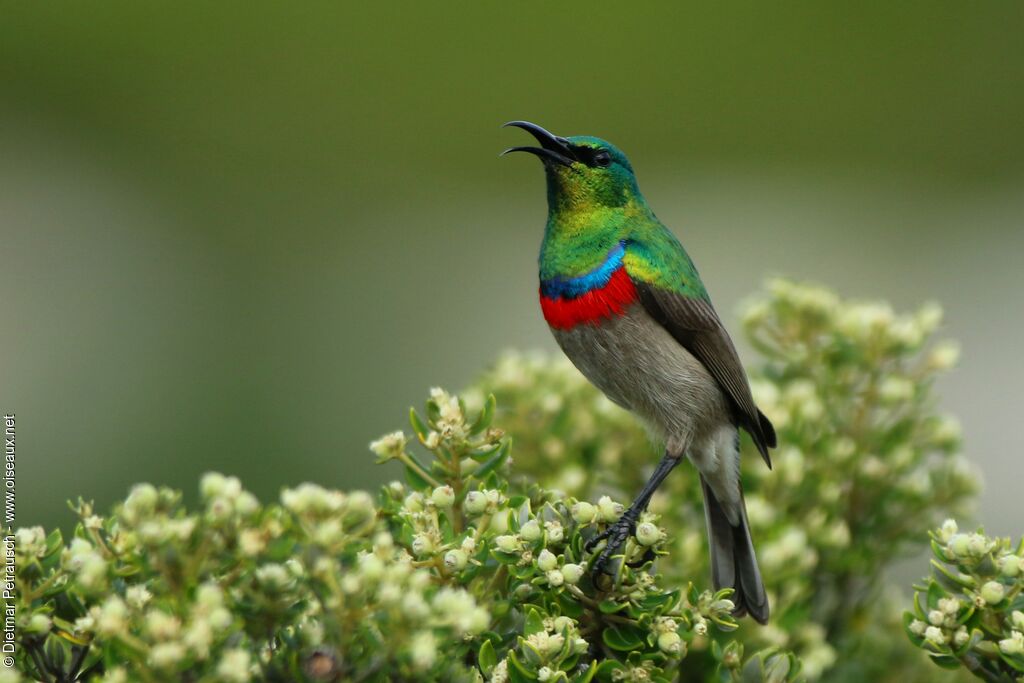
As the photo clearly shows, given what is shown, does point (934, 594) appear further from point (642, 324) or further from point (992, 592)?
point (642, 324)

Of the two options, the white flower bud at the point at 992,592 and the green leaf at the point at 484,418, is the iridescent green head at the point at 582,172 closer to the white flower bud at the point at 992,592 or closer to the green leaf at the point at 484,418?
the green leaf at the point at 484,418

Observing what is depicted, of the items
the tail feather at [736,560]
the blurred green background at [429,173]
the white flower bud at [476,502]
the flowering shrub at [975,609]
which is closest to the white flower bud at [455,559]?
the white flower bud at [476,502]

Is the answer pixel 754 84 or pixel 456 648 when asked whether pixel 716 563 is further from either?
pixel 754 84

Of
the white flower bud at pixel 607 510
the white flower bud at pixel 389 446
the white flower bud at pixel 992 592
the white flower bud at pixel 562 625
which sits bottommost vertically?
the white flower bud at pixel 992 592

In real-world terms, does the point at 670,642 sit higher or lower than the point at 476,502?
lower

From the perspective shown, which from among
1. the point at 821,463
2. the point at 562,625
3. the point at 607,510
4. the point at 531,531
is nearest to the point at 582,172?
the point at 821,463

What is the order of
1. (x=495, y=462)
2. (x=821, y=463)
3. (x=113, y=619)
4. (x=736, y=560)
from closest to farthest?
(x=113, y=619) → (x=495, y=462) → (x=736, y=560) → (x=821, y=463)

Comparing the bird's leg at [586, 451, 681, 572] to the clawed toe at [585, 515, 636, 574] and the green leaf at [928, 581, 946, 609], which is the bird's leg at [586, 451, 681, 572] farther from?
the green leaf at [928, 581, 946, 609]

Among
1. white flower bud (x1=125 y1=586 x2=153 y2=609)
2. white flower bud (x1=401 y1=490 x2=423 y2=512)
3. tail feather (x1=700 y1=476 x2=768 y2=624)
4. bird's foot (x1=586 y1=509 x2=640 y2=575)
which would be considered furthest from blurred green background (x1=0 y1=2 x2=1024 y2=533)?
white flower bud (x1=125 y1=586 x2=153 y2=609)

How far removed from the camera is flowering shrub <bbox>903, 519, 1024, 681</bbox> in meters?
1.81

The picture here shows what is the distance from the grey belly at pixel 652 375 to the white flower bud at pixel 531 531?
1.00 meters

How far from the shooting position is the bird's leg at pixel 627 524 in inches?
73.7

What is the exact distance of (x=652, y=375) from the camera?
2.76m

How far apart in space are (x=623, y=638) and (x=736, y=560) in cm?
80
